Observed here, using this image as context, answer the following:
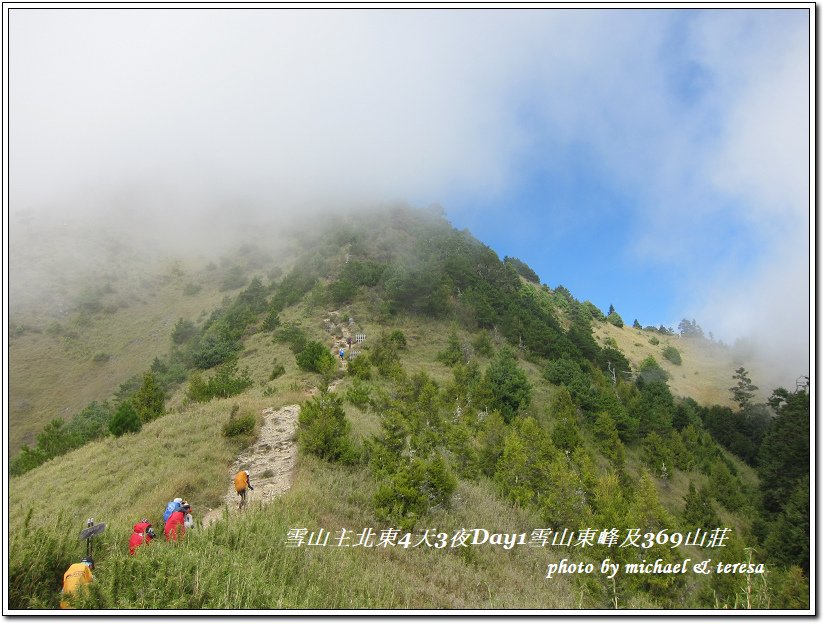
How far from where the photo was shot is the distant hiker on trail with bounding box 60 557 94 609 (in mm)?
4759

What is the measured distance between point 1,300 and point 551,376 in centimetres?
3711

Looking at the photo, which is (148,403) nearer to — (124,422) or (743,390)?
(124,422)

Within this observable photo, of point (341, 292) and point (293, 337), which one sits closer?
point (293, 337)

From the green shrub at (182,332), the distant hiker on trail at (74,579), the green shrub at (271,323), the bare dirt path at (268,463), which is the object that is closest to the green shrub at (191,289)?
the green shrub at (182,332)

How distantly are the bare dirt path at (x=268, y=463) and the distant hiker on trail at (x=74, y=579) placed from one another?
431 centimetres

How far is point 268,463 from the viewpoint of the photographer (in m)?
13.6

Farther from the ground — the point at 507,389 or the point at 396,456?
the point at 507,389

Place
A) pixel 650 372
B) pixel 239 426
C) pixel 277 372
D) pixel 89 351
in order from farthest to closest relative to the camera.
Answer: pixel 650 372, pixel 89 351, pixel 277 372, pixel 239 426

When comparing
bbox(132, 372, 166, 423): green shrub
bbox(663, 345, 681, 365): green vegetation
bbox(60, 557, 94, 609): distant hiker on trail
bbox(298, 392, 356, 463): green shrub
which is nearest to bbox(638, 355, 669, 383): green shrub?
bbox(663, 345, 681, 365): green vegetation

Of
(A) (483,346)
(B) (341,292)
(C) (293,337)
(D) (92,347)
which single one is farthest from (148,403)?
(D) (92,347)

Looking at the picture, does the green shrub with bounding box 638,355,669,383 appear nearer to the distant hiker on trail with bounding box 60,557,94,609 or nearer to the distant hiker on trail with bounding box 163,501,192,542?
the distant hiker on trail with bounding box 163,501,192,542

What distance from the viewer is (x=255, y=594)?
502 centimetres

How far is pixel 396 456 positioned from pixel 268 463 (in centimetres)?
467

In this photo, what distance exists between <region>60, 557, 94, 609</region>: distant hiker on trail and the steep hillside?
0.82ft
